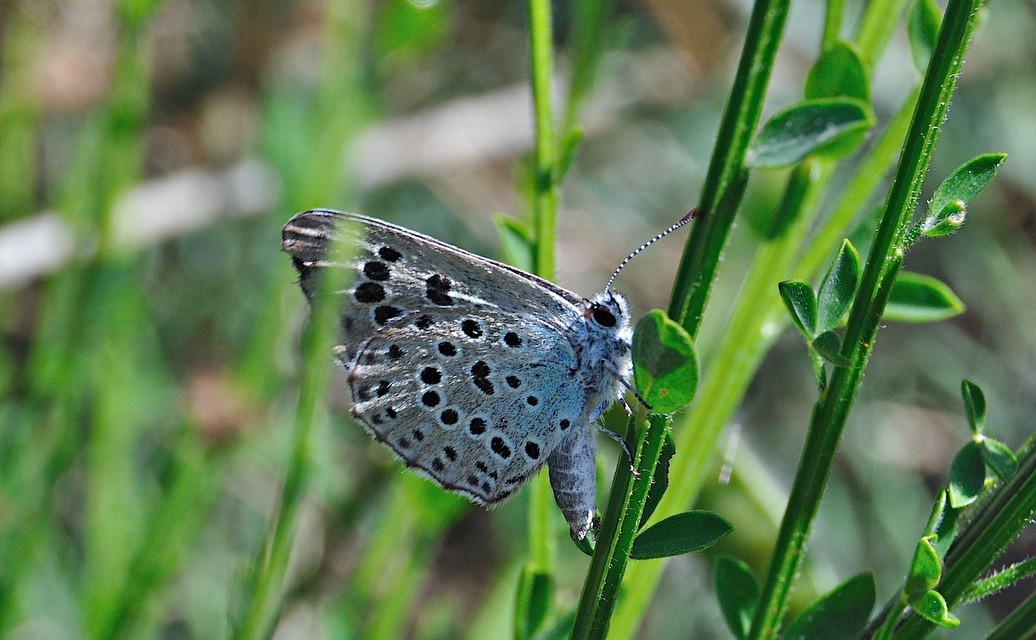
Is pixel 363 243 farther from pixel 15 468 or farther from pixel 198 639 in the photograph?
pixel 198 639

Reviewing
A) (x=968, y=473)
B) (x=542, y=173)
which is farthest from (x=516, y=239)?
(x=968, y=473)

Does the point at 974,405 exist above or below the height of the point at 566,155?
below

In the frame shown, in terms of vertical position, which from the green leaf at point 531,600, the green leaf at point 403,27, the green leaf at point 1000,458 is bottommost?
the green leaf at point 531,600

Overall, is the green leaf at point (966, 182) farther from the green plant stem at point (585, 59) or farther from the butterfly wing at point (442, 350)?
the green plant stem at point (585, 59)

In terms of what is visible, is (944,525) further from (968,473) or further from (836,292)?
(836,292)

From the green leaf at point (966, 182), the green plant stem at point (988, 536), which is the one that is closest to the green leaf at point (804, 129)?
the green leaf at point (966, 182)
